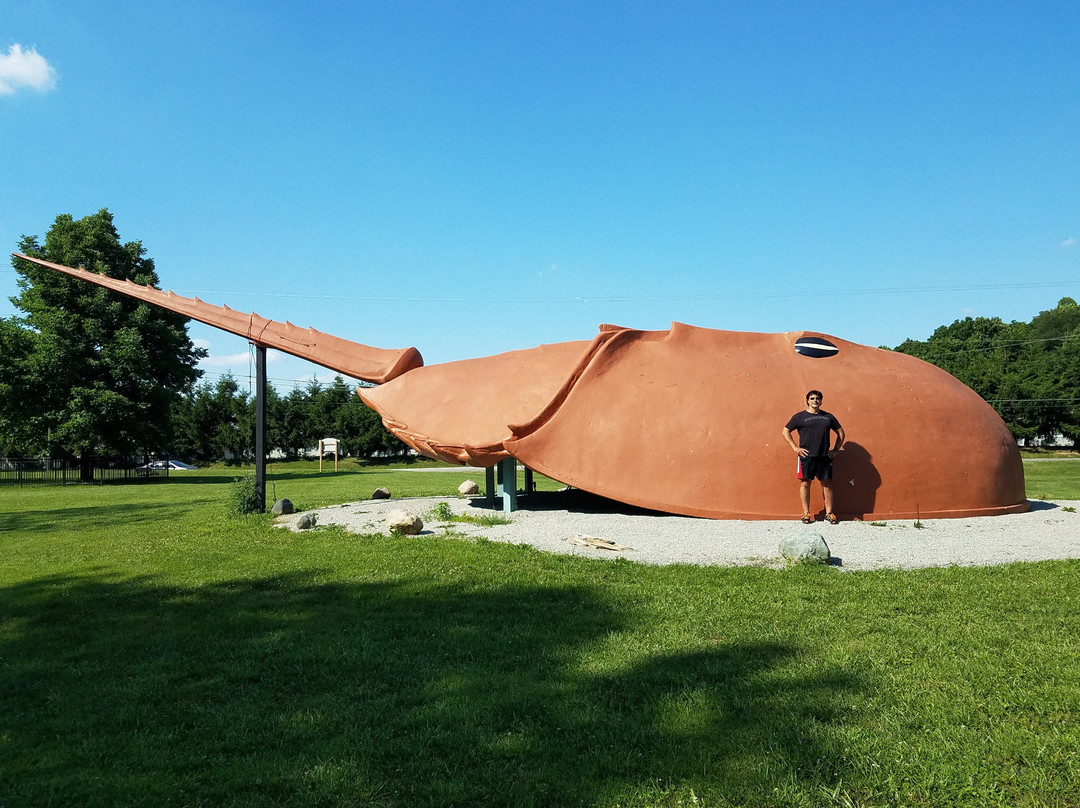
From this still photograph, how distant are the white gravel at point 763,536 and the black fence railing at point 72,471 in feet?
78.7

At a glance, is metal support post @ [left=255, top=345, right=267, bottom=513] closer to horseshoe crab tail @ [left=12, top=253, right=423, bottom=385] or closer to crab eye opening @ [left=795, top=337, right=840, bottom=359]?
horseshoe crab tail @ [left=12, top=253, right=423, bottom=385]

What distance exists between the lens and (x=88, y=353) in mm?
28969

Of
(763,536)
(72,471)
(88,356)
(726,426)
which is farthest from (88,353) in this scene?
(763,536)

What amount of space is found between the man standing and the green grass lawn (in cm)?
302

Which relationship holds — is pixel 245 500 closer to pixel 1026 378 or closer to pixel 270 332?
pixel 270 332

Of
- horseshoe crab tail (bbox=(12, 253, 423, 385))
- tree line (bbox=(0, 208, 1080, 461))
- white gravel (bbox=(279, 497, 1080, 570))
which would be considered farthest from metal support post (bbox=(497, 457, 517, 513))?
tree line (bbox=(0, 208, 1080, 461))

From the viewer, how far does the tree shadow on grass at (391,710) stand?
9.61 feet

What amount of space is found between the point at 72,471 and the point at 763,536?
33.8 m

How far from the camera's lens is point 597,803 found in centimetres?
275

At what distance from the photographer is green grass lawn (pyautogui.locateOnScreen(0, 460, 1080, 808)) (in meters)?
2.92

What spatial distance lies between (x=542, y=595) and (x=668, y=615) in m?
1.27

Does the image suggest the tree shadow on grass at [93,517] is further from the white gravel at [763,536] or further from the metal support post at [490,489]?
the metal support post at [490,489]

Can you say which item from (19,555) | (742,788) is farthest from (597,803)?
(19,555)

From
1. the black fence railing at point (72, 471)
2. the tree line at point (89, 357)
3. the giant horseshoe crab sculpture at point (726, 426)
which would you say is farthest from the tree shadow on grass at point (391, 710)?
the black fence railing at point (72, 471)
